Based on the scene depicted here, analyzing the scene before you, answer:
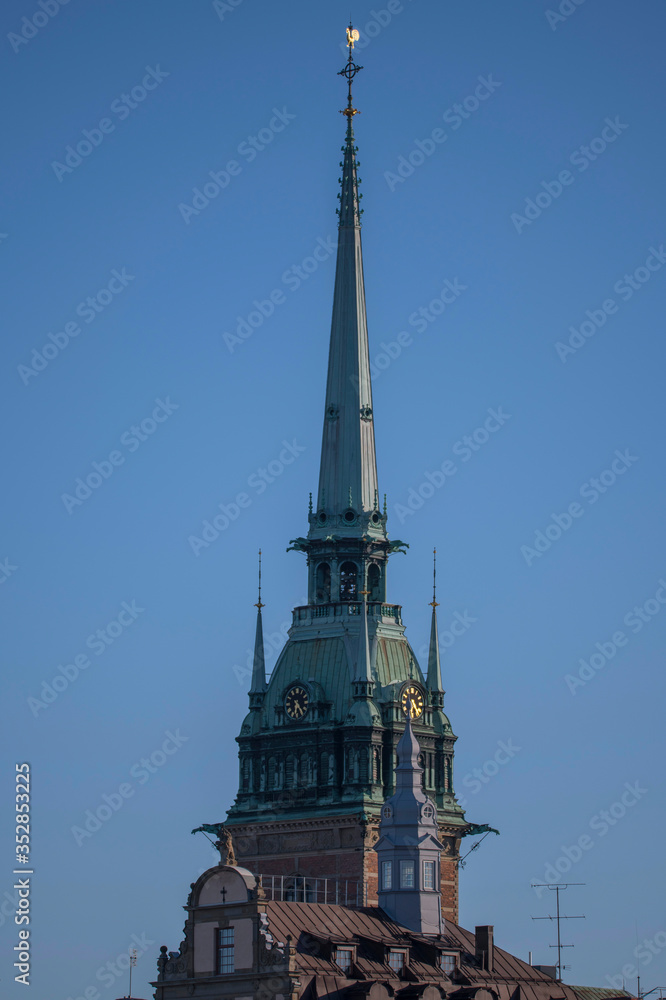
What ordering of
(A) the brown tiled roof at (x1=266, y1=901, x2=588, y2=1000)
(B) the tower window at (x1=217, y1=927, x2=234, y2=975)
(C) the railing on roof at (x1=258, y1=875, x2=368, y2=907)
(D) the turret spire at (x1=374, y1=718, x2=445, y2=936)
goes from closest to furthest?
(A) the brown tiled roof at (x1=266, y1=901, x2=588, y2=1000) < (B) the tower window at (x1=217, y1=927, x2=234, y2=975) < (D) the turret spire at (x1=374, y1=718, x2=445, y2=936) < (C) the railing on roof at (x1=258, y1=875, x2=368, y2=907)

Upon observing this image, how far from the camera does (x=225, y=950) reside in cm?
15362

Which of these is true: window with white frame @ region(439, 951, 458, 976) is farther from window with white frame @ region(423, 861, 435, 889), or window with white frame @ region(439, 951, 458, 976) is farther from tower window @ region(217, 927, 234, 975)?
tower window @ region(217, 927, 234, 975)

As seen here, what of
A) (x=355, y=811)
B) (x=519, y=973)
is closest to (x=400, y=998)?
(x=519, y=973)

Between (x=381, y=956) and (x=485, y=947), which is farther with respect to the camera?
(x=485, y=947)

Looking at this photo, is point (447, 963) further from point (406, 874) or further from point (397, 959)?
point (406, 874)

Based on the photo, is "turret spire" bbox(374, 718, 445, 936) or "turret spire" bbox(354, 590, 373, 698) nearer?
"turret spire" bbox(374, 718, 445, 936)

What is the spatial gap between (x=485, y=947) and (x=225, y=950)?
19.2m

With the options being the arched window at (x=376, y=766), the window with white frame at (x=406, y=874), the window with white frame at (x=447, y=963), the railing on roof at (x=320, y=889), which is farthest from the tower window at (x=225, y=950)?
the arched window at (x=376, y=766)

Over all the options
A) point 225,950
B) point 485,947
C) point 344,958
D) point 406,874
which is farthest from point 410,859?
point 225,950

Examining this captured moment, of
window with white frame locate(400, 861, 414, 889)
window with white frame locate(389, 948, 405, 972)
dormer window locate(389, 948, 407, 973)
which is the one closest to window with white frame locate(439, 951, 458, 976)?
dormer window locate(389, 948, 407, 973)

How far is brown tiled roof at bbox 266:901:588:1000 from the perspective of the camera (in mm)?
152625

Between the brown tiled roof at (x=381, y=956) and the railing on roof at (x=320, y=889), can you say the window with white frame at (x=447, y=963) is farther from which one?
the railing on roof at (x=320, y=889)

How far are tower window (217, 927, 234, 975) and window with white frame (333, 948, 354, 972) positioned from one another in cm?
584

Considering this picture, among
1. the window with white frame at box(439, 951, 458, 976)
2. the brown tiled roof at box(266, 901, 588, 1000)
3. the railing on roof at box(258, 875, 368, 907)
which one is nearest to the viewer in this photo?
the brown tiled roof at box(266, 901, 588, 1000)
